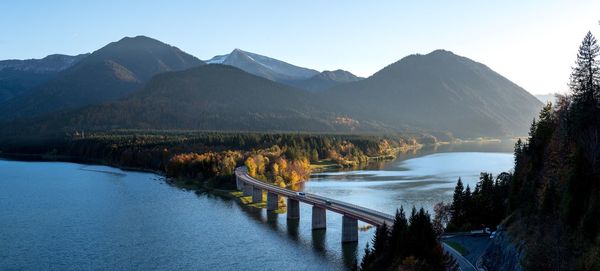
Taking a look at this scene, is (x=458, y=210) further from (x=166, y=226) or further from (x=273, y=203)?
(x=166, y=226)

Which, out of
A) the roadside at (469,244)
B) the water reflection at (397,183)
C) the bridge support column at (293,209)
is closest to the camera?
the roadside at (469,244)

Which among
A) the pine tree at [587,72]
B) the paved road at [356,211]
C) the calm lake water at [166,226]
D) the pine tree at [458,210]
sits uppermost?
the pine tree at [587,72]

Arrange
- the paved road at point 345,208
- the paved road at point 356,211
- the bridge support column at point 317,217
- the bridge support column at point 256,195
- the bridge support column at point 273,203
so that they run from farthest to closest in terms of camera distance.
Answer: the bridge support column at point 256,195 < the bridge support column at point 273,203 < the bridge support column at point 317,217 < the paved road at point 345,208 < the paved road at point 356,211

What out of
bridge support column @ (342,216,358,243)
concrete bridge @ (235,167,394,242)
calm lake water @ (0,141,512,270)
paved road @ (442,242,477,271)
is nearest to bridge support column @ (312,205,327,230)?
concrete bridge @ (235,167,394,242)

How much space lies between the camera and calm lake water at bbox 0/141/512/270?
202ft

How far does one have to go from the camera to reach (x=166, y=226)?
79.2m

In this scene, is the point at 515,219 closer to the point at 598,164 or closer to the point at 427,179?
the point at 598,164

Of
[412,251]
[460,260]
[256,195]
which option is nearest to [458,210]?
[460,260]

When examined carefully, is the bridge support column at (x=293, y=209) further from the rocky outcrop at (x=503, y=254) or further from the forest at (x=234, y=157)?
the rocky outcrop at (x=503, y=254)

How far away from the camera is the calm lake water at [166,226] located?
202 feet

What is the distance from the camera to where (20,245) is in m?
67.8

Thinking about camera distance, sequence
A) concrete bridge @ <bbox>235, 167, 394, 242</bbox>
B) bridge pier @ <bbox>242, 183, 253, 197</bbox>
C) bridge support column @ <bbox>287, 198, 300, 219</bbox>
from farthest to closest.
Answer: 1. bridge pier @ <bbox>242, 183, 253, 197</bbox>
2. bridge support column @ <bbox>287, 198, 300, 219</bbox>
3. concrete bridge @ <bbox>235, 167, 394, 242</bbox>

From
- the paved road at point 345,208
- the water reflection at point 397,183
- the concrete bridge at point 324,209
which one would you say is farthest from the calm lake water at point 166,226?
the paved road at point 345,208

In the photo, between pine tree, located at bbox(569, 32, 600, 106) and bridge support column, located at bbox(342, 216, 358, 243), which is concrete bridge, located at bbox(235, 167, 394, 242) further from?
pine tree, located at bbox(569, 32, 600, 106)
